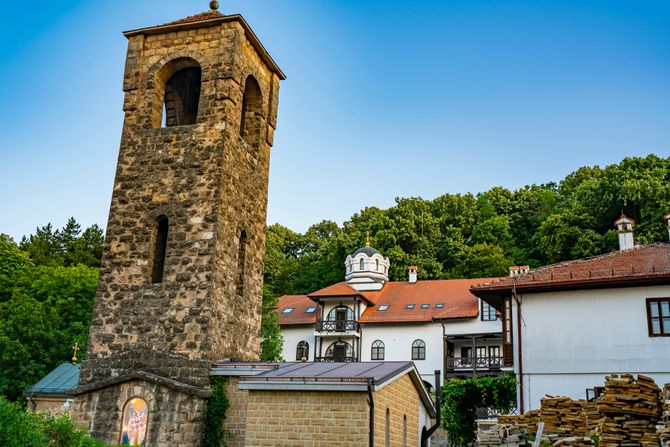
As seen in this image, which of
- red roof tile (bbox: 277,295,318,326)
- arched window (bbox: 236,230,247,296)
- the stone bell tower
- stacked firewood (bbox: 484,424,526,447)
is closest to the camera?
the stone bell tower

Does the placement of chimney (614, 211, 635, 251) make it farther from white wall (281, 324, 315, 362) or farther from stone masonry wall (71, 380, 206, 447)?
white wall (281, 324, 315, 362)

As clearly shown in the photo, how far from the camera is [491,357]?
118 feet

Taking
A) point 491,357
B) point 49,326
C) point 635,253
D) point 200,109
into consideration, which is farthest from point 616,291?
point 49,326

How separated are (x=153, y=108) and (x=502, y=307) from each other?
12932 millimetres

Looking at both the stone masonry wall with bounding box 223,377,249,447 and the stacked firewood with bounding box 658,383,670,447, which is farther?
the stone masonry wall with bounding box 223,377,249,447

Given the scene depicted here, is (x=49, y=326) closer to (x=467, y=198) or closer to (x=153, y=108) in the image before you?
(x=153, y=108)

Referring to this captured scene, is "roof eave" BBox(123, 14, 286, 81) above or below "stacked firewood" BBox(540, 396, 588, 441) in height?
above

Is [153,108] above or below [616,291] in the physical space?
above

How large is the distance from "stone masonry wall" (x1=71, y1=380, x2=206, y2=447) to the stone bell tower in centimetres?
2

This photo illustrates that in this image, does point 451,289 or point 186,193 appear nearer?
point 186,193

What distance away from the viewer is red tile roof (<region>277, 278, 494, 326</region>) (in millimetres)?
38125

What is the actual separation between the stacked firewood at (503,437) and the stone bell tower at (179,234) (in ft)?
19.2

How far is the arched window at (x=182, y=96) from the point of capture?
17.9 m

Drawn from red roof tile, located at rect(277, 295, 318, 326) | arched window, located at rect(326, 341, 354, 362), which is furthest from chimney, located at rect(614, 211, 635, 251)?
red roof tile, located at rect(277, 295, 318, 326)
